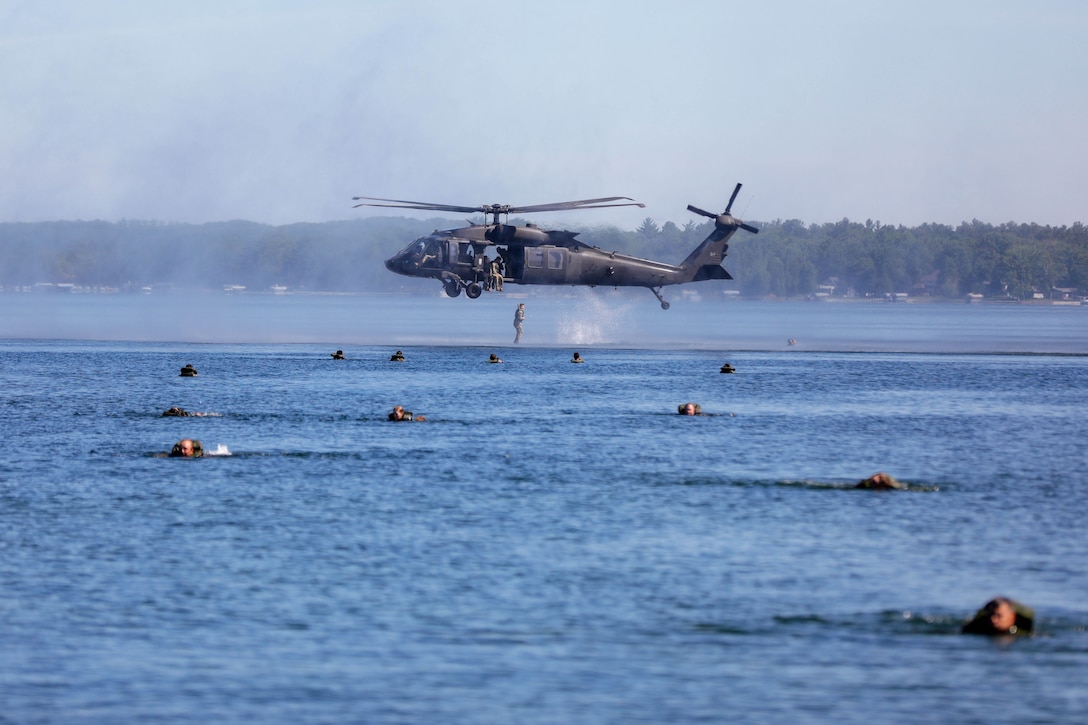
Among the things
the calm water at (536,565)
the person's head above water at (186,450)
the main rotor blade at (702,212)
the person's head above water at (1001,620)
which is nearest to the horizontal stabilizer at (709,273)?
the main rotor blade at (702,212)

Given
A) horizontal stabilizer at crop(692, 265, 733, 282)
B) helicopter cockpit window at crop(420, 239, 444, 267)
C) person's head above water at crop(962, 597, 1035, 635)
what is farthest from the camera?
horizontal stabilizer at crop(692, 265, 733, 282)

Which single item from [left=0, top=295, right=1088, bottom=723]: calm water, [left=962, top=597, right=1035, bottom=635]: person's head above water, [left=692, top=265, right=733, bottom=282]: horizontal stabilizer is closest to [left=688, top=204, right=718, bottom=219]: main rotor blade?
[left=692, top=265, right=733, bottom=282]: horizontal stabilizer

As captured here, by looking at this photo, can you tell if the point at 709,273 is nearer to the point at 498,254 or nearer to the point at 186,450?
the point at 498,254

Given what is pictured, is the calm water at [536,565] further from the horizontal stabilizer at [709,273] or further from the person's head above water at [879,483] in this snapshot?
A: the horizontal stabilizer at [709,273]

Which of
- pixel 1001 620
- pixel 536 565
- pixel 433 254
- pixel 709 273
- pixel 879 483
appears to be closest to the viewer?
pixel 1001 620

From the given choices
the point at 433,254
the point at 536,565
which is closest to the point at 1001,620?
the point at 536,565

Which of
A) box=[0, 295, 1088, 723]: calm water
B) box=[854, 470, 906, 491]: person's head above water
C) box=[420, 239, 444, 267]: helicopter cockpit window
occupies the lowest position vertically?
box=[0, 295, 1088, 723]: calm water

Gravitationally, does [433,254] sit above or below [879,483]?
above

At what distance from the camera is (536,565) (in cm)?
2222

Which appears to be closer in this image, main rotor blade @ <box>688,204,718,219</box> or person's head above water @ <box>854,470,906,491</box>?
person's head above water @ <box>854,470,906,491</box>

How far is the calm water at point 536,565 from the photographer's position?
1551 cm

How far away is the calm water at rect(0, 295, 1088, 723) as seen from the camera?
50.9 feet

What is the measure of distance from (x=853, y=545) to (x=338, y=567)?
313 inches

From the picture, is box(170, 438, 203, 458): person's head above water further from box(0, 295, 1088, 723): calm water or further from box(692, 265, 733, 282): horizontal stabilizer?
box(692, 265, 733, 282): horizontal stabilizer
